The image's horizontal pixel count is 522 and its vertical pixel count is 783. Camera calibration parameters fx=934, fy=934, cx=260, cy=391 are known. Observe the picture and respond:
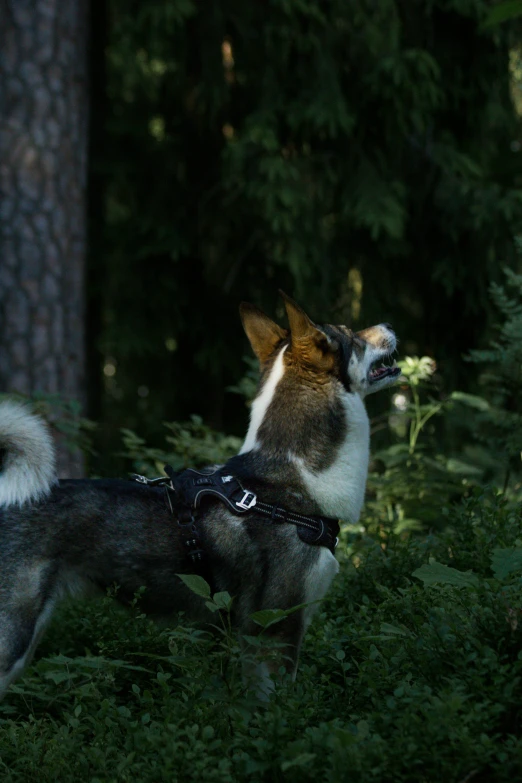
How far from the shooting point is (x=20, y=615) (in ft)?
13.6

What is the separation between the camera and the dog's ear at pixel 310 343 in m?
4.53

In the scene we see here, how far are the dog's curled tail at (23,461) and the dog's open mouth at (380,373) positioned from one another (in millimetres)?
1691

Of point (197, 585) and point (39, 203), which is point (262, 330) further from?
point (39, 203)

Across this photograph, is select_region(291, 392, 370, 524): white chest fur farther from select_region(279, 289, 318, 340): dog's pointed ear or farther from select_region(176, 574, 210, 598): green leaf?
select_region(176, 574, 210, 598): green leaf

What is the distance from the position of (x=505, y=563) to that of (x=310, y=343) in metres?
1.52

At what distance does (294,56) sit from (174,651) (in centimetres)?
757

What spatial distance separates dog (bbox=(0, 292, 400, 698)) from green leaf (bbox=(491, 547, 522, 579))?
871 mm

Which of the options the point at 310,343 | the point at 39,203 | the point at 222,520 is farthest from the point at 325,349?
the point at 39,203

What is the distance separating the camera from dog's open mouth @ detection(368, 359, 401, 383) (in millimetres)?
4930

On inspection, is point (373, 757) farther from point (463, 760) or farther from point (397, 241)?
point (397, 241)

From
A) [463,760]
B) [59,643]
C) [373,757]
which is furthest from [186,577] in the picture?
[59,643]

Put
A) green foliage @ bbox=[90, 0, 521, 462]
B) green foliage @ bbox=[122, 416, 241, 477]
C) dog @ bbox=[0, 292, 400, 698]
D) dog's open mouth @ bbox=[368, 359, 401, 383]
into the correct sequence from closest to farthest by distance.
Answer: dog @ bbox=[0, 292, 400, 698], dog's open mouth @ bbox=[368, 359, 401, 383], green foliage @ bbox=[122, 416, 241, 477], green foliage @ bbox=[90, 0, 521, 462]

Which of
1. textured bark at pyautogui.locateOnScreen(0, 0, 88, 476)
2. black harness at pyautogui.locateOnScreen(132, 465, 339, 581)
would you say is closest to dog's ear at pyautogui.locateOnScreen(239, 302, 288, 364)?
black harness at pyautogui.locateOnScreen(132, 465, 339, 581)

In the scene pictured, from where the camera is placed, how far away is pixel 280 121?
31.8ft
